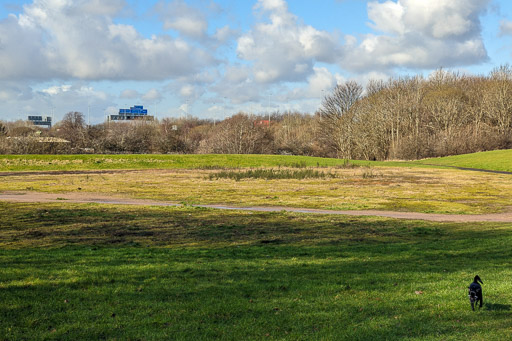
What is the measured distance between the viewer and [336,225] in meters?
20.2

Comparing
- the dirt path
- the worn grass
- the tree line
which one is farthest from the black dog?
the tree line

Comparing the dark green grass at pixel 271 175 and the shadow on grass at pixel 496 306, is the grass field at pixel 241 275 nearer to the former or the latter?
the shadow on grass at pixel 496 306

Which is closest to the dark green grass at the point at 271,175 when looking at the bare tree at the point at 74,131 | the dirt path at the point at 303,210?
the dirt path at the point at 303,210

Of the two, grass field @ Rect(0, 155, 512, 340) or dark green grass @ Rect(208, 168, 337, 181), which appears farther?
dark green grass @ Rect(208, 168, 337, 181)

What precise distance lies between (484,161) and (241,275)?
70.2 m

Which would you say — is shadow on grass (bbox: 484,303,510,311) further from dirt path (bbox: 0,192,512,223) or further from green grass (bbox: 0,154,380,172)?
A: green grass (bbox: 0,154,380,172)

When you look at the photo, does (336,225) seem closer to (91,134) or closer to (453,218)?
(453,218)

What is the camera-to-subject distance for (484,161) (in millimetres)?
72188

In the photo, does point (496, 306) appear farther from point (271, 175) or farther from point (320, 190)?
point (271, 175)

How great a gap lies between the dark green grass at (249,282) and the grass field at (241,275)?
4cm

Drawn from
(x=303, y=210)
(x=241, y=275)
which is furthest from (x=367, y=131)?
(x=241, y=275)

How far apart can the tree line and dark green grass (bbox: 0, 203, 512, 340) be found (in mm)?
74506

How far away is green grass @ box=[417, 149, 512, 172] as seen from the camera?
6677 centimetres

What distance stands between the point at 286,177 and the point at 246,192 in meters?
13.2
